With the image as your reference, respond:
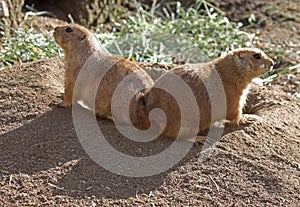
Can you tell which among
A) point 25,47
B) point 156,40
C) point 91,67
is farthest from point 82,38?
point 156,40

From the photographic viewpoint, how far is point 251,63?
17.9ft

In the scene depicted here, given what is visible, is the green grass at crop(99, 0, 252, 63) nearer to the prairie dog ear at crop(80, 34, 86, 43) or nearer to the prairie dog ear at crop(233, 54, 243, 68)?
the prairie dog ear at crop(80, 34, 86, 43)

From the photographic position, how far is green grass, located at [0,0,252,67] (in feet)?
23.3

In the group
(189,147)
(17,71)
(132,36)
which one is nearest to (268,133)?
(189,147)

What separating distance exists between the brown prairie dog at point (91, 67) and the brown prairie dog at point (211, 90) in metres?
0.26

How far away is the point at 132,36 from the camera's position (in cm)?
789

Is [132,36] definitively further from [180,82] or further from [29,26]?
[180,82]

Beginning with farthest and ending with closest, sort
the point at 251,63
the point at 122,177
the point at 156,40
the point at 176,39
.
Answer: the point at 176,39
the point at 156,40
the point at 251,63
the point at 122,177

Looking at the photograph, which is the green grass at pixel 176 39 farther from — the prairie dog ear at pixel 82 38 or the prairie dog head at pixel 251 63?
the prairie dog head at pixel 251 63

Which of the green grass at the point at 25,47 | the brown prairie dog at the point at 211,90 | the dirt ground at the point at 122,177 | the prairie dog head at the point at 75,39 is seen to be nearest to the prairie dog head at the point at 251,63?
the brown prairie dog at the point at 211,90

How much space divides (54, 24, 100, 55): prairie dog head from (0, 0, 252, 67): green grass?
1191 millimetres

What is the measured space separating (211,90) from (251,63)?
1.59 feet

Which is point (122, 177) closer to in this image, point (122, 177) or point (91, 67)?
point (122, 177)

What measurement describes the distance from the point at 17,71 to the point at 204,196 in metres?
2.40
